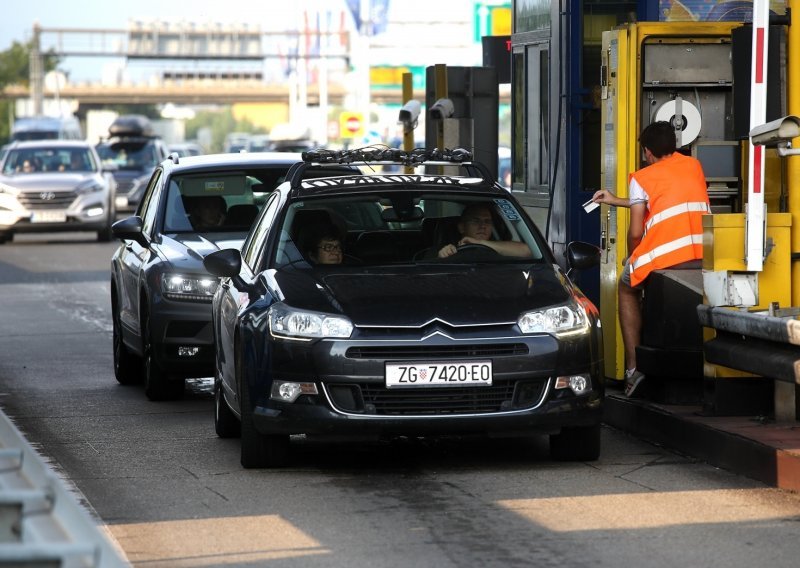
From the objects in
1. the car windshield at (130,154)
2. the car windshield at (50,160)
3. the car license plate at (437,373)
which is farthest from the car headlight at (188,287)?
the car windshield at (130,154)

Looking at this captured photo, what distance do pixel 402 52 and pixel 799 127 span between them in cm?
8667

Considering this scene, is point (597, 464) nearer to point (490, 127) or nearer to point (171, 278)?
point (171, 278)

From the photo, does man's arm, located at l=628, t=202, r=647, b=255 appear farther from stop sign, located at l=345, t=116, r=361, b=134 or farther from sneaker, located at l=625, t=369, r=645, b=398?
stop sign, located at l=345, t=116, r=361, b=134

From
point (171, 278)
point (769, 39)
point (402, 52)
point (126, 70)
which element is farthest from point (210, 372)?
point (126, 70)

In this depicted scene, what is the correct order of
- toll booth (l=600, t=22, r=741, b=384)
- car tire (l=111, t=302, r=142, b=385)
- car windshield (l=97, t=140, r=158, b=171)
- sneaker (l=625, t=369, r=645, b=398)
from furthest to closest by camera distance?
car windshield (l=97, t=140, r=158, b=171) < car tire (l=111, t=302, r=142, b=385) < toll booth (l=600, t=22, r=741, b=384) < sneaker (l=625, t=369, r=645, b=398)

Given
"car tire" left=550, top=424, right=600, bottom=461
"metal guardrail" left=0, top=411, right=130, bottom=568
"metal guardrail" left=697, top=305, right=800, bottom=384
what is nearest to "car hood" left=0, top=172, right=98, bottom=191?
"metal guardrail" left=697, top=305, right=800, bottom=384

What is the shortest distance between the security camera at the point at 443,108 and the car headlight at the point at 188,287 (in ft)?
18.7

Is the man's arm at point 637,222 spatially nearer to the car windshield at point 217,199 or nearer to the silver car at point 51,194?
the car windshield at point 217,199

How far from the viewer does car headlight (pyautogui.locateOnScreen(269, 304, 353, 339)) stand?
8.63 metres

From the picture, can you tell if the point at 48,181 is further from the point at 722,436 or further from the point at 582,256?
the point at 722,436

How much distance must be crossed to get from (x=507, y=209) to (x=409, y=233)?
569 mm

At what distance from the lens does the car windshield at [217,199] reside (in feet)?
43.1

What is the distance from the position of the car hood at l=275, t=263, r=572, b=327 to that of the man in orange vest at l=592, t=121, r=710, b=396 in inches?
58.1

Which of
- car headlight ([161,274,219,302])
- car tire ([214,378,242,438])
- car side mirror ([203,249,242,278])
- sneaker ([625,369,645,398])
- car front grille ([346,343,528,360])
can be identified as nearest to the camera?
car front grille ([346,343,528,360])
